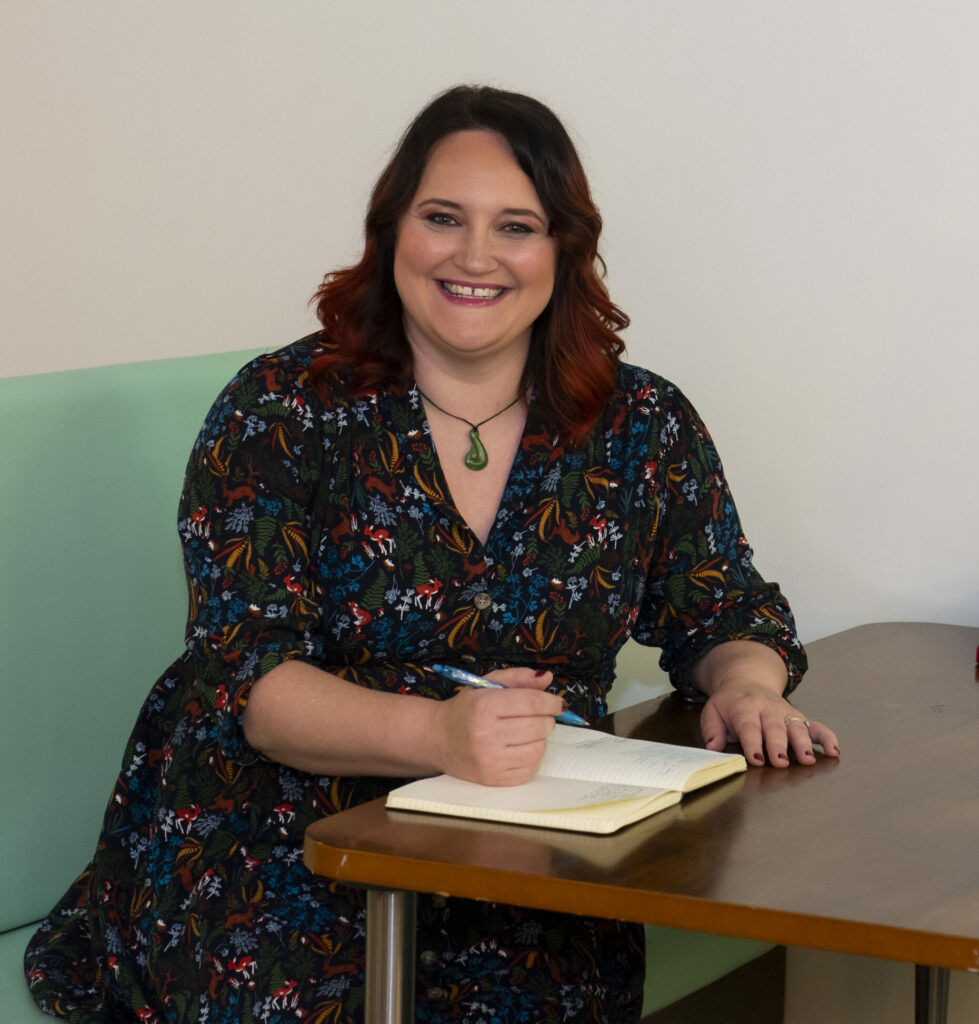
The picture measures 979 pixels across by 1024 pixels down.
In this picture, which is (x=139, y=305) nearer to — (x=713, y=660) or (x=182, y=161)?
(x=182, y=161)

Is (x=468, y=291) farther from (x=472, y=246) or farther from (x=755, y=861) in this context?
(x=755, y=861)

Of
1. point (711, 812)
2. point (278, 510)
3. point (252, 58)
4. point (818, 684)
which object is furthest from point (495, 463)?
point (252, 58)

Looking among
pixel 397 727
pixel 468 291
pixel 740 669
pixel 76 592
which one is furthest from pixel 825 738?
pixel 76 592

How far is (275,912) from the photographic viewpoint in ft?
5.01

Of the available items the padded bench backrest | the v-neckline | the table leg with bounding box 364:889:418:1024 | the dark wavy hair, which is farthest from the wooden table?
the padded bench backrest

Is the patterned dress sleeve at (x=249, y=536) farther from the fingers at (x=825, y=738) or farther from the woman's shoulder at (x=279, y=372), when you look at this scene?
the fingers at (x=825, y=738)

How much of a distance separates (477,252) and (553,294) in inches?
7.0

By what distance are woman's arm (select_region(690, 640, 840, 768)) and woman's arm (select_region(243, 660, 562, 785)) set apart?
20 cm

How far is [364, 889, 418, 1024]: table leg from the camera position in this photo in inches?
49.1

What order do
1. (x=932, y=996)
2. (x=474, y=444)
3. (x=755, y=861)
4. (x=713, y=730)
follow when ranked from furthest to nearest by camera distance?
(x=932, y=996)
(x=474, y=444)
(x=713, y=730)
(x=755, y=861)

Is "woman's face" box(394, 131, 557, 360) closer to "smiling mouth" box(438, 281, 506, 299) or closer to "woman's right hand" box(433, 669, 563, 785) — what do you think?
"smiling mouth" box(438, 281, 506, 299)

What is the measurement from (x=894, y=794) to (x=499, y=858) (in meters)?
0.41

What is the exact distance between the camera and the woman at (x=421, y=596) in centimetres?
153

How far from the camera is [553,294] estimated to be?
6.21 ft
